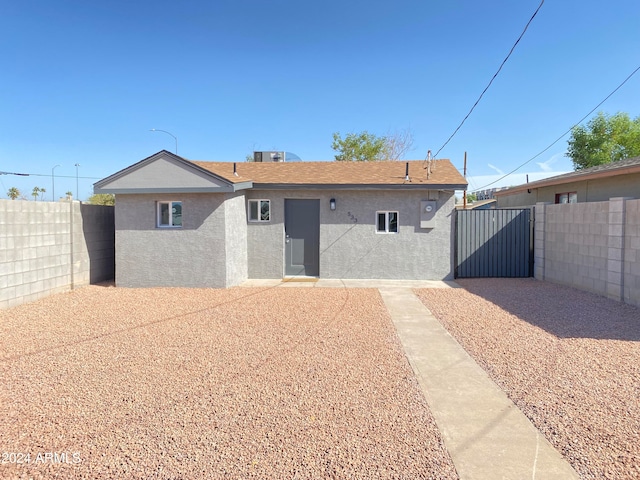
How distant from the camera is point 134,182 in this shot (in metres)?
9.16

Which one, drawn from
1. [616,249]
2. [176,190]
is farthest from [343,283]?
[616,249]

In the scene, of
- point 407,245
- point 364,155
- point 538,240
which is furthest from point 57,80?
point 364,155

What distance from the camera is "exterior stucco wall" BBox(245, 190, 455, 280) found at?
1035cm

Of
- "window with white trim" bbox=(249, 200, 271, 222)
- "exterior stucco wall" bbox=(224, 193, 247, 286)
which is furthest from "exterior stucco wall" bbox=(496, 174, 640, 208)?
"exterior stucco wall" bbox=(224, 193, 247, 286)

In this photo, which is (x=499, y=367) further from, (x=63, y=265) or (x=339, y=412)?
(x=63, y=265)

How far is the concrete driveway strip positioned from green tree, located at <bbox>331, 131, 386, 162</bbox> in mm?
25600

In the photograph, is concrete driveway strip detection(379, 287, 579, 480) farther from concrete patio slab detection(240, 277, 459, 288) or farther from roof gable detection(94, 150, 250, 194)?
roof gable detection(94, 150, 250, 194)

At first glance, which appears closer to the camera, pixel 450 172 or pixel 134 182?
pixel 134 182

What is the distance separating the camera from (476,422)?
3.02 meters

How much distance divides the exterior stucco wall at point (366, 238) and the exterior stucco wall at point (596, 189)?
17.6 ft

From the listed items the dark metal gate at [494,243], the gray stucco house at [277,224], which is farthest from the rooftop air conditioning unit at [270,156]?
the dark metal gate at [494,243]

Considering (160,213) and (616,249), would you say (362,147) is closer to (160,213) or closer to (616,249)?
(160,213)

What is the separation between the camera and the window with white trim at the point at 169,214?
372 inches

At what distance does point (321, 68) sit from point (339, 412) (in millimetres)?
15040
